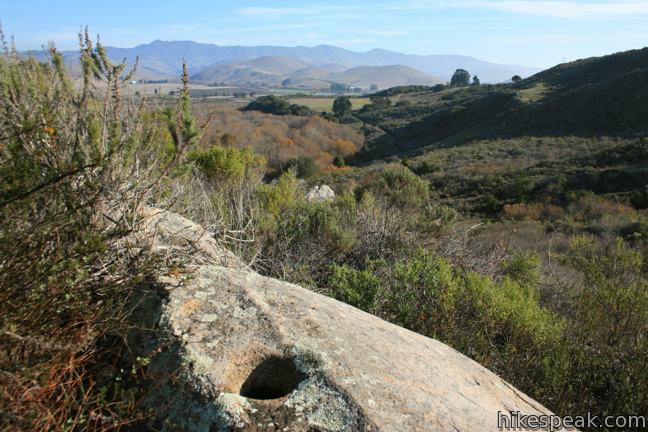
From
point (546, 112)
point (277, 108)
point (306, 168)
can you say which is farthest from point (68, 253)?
point (277, 108)

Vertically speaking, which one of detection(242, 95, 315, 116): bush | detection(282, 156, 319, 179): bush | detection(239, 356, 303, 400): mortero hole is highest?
detection(239, 356, 303, 400): mortero hole

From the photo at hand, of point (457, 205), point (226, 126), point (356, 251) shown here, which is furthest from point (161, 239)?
point (226, 126)

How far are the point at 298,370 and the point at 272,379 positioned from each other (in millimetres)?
168

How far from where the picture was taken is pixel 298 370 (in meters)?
2.40

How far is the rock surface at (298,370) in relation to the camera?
2.14 metres

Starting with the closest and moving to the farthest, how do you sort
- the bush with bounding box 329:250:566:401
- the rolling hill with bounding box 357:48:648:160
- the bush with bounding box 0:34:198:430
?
the bush with bounding box 0:34:198:430
the bush with bounding box 329:250:566:401
the rolling hill with bounding box 357:48:648:160

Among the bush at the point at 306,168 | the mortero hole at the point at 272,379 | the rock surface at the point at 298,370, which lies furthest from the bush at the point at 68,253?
the bush at the point at 306,168

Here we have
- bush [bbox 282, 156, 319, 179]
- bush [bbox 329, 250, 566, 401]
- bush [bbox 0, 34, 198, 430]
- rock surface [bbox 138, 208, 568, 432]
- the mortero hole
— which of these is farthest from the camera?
bush [bbox 282, 156, 319, 179]

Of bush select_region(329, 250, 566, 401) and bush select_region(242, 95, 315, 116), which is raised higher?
bush select_region(329, 250, 566, 401)

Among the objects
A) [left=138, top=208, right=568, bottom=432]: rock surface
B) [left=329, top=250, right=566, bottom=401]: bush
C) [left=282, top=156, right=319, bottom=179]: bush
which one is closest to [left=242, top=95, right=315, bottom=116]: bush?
[left=282, top=156, right=319, bottom=179]: bush

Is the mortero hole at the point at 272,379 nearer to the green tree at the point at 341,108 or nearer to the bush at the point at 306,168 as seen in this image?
the bush at the point at 306,168

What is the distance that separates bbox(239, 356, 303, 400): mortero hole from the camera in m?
2.38

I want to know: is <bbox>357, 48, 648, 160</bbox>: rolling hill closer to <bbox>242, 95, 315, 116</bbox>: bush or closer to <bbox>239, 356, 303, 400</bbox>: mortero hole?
<bbox>242, 95, 315, 116</bbox>: bush

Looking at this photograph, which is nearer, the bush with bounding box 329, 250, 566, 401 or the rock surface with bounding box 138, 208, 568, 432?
the rock surface with bounding box 138, 208, 568, 432
